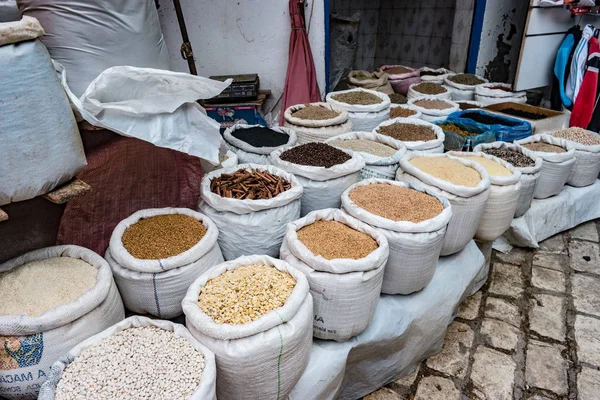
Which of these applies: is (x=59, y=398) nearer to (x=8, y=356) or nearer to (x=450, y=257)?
(x=8, y=356)

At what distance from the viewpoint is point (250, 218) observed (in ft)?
5.47

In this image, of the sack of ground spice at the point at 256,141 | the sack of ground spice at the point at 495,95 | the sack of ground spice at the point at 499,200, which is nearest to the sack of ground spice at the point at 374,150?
the sack of ground spice at the point at 256,141

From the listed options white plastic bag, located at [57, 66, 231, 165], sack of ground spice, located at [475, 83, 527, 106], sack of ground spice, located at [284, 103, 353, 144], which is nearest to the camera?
white plastic bag, located at [57, 66, 231, 165]

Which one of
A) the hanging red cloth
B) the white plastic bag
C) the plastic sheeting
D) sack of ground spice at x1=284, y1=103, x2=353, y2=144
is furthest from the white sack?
the hanging red cloth

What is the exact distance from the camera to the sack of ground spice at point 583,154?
112 inches

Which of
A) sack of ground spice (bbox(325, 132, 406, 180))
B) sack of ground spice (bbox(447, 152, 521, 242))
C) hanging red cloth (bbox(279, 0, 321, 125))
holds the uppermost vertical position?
hanging red cloth (bbox(279, 0, 321, 125))

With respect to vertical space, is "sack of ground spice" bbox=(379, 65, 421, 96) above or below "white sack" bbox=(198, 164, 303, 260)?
above

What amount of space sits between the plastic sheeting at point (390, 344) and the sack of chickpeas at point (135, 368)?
1.52 feet

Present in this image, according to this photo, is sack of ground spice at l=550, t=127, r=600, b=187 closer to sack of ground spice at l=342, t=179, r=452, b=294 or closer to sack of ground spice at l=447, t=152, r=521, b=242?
sack of ground spice at l=447, t=152, r=521, b=242

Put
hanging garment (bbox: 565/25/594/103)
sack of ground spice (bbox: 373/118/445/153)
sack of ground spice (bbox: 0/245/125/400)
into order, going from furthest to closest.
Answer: hanging garment (bbox: 565/25/594/103), sack of ground spice (bbox: 373/118/445/153), sack of ground spice (bbox: 0/245/125/400)

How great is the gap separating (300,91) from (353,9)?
2.88 metres

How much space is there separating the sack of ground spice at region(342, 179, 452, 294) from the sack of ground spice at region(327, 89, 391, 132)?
3.55ft

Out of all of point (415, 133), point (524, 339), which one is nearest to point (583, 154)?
point (415, 133)

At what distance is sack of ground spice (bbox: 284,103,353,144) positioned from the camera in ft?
8.37
